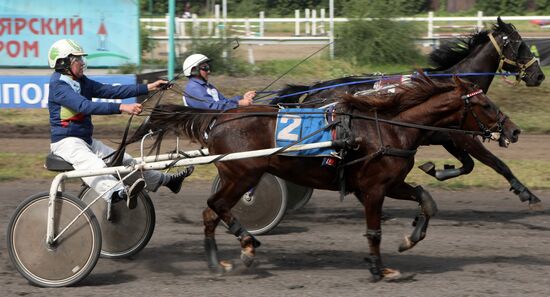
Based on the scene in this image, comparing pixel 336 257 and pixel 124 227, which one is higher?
pixel 124 227

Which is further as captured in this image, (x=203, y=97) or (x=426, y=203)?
(x=203, y=97)

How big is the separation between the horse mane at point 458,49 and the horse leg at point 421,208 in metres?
2.70

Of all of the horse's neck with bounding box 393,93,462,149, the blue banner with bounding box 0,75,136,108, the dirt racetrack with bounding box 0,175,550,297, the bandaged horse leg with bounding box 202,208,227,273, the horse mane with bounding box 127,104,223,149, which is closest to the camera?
the dirt racetrack with bounding box 0,175,550,297

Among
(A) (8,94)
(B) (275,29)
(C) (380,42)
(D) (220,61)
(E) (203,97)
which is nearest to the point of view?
(E) (203,97)

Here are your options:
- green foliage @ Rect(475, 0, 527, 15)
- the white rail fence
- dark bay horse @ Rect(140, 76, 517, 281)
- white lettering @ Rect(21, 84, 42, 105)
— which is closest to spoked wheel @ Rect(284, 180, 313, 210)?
dark bay horse @ Rect(140, 76, 517, 281)

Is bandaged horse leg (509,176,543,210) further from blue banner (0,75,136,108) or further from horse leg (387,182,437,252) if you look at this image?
blue banner (0,75,136,108)

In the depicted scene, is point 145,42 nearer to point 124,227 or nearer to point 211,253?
point 124,227

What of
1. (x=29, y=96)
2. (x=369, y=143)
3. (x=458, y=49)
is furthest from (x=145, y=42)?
(x=369, y=143)

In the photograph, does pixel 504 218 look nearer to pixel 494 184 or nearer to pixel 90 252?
pixel 494 184

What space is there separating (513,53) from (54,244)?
5.14 metres

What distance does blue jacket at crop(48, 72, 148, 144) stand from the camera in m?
6.52

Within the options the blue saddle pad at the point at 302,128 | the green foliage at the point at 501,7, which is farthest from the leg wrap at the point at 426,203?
the green foliage at the point at 501,7

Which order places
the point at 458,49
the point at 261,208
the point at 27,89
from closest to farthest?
1. the point at 261,208
2. the point at 458,49
3. the point at 27,89

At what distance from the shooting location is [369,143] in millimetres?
6574
